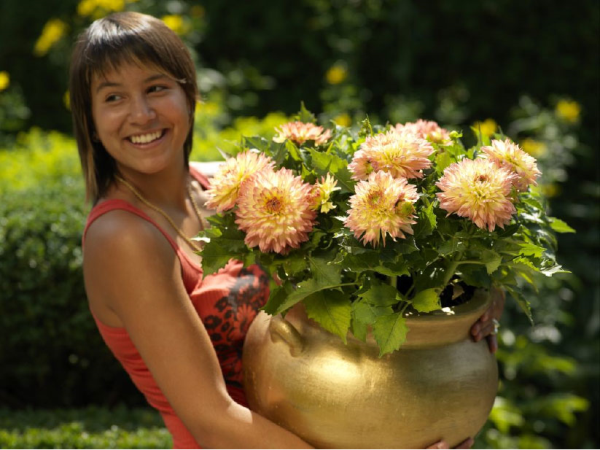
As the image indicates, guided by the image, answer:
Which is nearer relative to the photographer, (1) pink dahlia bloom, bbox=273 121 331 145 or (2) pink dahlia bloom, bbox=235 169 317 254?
(2) pink dahlia bloom, bbox=235 169 317 254

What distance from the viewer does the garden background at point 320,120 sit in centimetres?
308

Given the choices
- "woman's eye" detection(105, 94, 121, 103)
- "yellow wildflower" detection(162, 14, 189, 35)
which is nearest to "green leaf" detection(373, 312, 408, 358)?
"woman's eye" detection(105, 94, 121, 103)

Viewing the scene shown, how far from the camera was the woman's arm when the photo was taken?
6.14 feet

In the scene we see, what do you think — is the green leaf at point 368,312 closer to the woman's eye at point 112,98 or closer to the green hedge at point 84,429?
the woman's eye at point 112,98

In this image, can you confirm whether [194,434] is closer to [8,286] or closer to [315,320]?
[315,320]

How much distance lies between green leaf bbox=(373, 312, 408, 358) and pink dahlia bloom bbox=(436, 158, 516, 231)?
0.78 feet

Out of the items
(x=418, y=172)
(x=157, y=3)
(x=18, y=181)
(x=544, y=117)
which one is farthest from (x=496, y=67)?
(x=418, y=172)

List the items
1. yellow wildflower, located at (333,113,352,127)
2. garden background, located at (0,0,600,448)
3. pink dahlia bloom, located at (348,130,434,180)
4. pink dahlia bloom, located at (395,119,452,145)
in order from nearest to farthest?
pink dahlia bloom, located at (348,130,434,180), pink dahlia bloom, located at (395,119,452,145), garden background, located at (0,0,600,448), yellow wildflower, located at (333,113,352,127)

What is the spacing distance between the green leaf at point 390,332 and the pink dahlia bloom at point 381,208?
0.54 ft

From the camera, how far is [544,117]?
4.49 meters

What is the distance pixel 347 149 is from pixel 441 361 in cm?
53

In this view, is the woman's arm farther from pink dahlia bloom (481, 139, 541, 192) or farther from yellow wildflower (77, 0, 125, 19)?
yellow wildflower (77, 0, 125, 19)

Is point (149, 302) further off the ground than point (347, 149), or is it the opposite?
point (347, 149)

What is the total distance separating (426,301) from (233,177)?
476 millimetres
